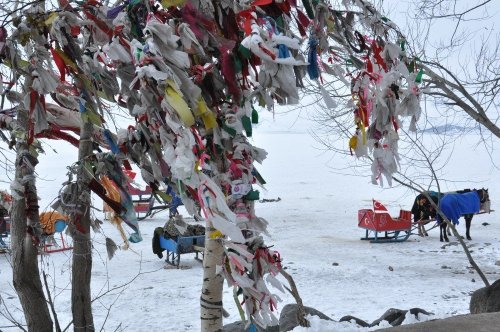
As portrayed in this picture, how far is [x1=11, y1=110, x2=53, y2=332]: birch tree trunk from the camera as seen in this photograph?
2867mm

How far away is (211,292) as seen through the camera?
270 centimetres

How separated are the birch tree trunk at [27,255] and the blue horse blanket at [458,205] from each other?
37.7 feet

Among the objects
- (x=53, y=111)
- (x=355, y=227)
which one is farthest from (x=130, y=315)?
(x=355, y=227)

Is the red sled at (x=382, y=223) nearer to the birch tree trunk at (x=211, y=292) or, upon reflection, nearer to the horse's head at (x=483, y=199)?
the horse's head at (x=483, y=199)

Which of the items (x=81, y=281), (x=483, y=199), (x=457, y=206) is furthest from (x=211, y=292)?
(x=483, y=199)

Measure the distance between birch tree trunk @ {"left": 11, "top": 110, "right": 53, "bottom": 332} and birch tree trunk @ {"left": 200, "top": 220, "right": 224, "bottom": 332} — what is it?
98cm

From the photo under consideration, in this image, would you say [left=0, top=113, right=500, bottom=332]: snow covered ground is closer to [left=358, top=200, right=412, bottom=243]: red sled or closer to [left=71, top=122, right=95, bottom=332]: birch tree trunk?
[left=358, top=200, right=412, bottom=243]: red sled

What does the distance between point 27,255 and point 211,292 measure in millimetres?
1144

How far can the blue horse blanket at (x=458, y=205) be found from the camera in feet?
43.8

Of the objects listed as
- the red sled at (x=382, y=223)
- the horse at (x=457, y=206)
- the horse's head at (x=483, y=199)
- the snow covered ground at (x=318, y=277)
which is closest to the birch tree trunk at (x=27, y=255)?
the snow covered ground at (x=318, y=277)

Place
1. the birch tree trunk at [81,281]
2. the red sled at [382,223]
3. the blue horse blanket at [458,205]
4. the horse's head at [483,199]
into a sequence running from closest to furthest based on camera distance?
the birch tree trunk at [81,281]
the red sled at [382,223]
the blue horse blanket at [458,205]
the horse's head at [483,199]

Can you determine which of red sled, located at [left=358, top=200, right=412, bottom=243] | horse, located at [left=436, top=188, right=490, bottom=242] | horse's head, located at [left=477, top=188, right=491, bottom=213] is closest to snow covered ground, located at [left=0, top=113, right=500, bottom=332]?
red sled, located at [left=358, top=200, right=412, bottom=243]

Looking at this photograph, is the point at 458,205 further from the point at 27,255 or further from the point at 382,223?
the point at 27,255

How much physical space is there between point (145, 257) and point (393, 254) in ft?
18.4
